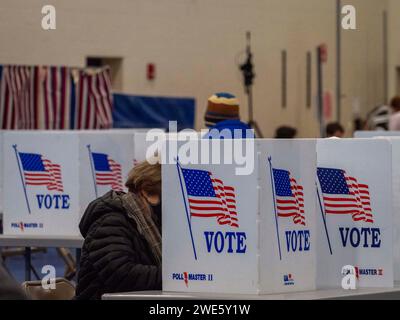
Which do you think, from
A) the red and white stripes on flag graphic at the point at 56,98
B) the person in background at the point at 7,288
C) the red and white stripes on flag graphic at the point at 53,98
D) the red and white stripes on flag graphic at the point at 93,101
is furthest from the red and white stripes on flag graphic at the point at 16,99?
the person in background at the point at 7,288

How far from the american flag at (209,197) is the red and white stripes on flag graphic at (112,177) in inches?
103

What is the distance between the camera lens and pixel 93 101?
1270cm

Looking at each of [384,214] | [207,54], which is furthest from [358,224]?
[207,54]

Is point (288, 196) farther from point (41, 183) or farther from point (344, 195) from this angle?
point (41, 183)

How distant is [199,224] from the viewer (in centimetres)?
327

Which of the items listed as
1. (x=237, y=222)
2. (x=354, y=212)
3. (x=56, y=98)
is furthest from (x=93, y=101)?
(x=237, y=222)

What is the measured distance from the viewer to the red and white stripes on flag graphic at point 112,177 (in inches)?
231

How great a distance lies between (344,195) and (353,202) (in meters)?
0.04

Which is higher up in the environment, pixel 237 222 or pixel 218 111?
pixel 218 111

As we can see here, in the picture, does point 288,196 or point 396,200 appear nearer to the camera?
point 288,196

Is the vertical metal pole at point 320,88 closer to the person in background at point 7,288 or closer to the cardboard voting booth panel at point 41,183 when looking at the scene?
the cardboard voting booth panel at point 41,183

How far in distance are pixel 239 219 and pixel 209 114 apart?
277cm

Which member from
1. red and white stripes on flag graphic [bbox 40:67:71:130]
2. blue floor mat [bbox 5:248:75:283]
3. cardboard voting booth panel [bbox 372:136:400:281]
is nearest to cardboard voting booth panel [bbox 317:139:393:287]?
cardboard voting booth panel [bbox 372:136:400:281]

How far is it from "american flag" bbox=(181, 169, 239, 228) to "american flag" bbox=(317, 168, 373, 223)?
0.58 metres
